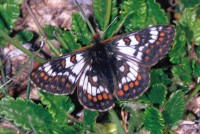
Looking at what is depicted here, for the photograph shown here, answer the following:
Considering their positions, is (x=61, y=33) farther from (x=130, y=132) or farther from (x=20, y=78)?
(x=130, y=132)

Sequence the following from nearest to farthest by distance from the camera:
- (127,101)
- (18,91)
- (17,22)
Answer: (127,101)
(18,91)
(17,22)

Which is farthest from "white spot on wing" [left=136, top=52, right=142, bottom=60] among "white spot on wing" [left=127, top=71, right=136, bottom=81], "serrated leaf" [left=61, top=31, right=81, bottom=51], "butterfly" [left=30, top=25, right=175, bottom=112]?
"serrated leaf" [left=61, top=31, right=81, bottom=51]

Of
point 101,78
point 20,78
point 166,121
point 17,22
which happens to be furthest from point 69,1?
point 166,121

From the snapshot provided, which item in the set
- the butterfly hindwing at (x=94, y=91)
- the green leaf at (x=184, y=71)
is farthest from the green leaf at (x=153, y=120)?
the green leaf at (x=184, y=71)

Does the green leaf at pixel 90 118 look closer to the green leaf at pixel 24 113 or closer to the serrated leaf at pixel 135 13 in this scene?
the green leaf at pixel 24 113

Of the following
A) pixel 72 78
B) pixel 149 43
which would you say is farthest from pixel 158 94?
pixel 72 78
